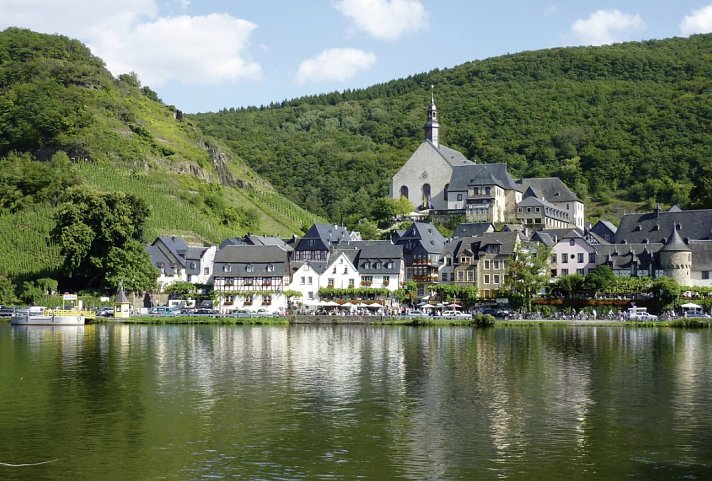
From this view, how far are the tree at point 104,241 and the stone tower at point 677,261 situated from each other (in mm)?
50320

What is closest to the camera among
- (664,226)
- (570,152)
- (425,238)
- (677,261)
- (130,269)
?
(677,261)

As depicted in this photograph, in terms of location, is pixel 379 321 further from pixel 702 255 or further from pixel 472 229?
pixel 702 255

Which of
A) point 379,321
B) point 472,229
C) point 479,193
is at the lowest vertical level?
point 379,321

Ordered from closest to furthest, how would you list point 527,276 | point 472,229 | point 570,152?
1. point 527,276
2. point 472,229
3. point 570,152

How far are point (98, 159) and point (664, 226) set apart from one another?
81.0 metres

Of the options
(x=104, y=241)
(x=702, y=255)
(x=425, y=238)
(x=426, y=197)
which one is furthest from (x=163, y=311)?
(x=702, y=255)

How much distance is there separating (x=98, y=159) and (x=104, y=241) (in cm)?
4731

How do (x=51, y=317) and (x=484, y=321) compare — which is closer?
(x=484, y=321)

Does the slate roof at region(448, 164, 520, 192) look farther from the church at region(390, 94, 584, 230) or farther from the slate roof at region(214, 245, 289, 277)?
the slate roof at region(214, 245, 289, 277)

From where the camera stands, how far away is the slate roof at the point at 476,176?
393ft

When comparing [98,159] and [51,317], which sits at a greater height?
[98,159]

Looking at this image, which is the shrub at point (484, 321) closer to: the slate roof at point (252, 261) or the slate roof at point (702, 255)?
the slate roof at point (702, 255)

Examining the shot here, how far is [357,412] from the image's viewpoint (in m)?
33.2

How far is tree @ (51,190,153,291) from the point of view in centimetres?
9194
